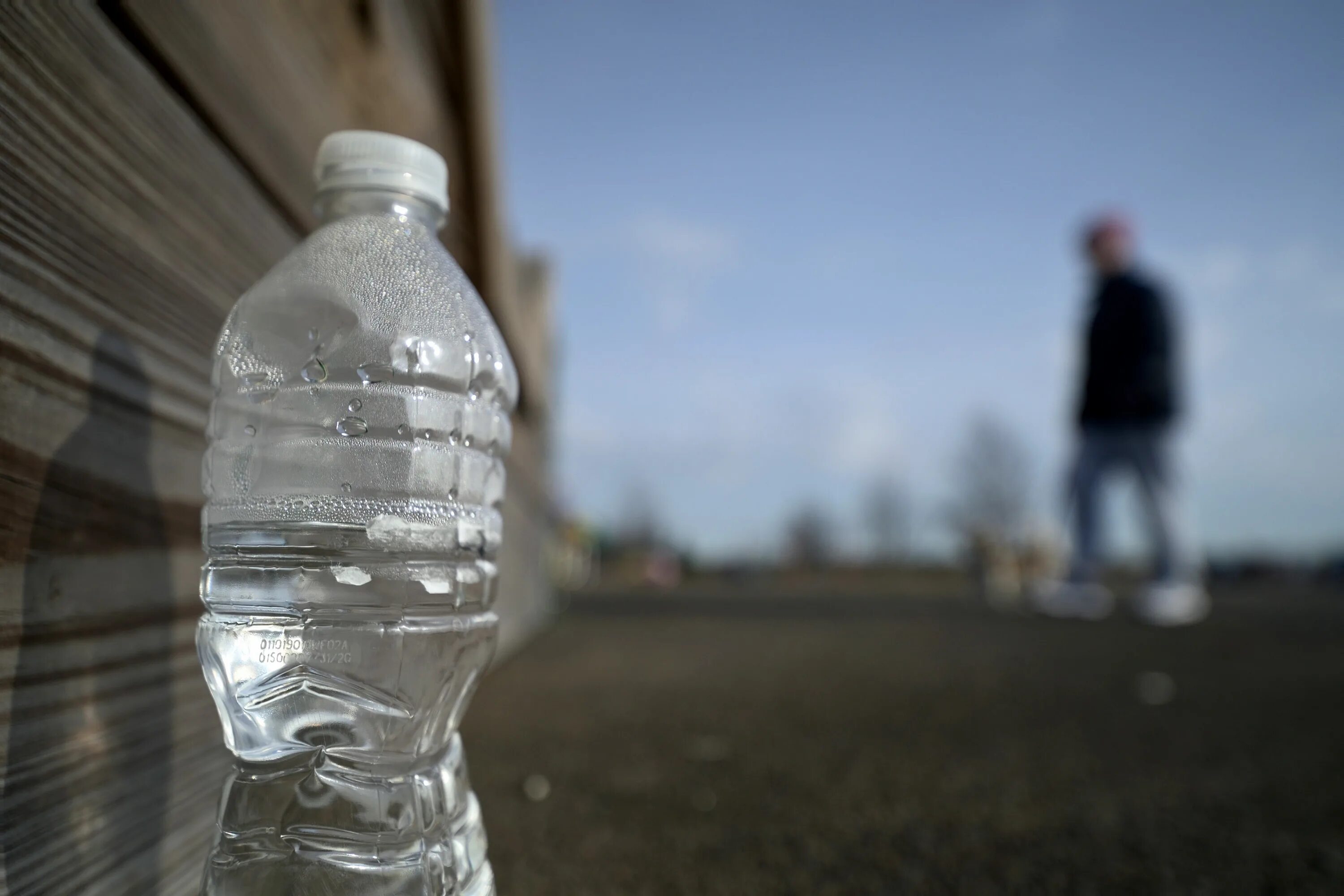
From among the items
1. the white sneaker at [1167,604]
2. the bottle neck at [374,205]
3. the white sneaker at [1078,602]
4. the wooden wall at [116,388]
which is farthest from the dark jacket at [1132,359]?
the bottle neck at [374,205]

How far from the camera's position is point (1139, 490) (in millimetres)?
6551

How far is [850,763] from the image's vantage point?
7.89 feet

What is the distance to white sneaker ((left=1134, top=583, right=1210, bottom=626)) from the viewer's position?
6.84 m

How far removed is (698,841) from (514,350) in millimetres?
3093

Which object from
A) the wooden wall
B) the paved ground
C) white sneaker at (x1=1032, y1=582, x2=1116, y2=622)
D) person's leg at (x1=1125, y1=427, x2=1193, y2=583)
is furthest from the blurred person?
the wooden wall

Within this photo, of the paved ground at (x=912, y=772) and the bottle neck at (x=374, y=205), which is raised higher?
the bottle neck at (x=374, y=205)

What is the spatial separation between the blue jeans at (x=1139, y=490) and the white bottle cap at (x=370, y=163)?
6594mm

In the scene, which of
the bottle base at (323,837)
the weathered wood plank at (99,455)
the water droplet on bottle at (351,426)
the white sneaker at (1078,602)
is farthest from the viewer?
the white sneaker at (1078,602)

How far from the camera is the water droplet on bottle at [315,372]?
112 centimetres

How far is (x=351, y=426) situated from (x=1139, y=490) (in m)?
6.61

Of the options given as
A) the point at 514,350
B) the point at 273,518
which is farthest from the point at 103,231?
the point at 514,350

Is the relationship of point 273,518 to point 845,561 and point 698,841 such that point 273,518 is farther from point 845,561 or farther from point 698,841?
point 845,561

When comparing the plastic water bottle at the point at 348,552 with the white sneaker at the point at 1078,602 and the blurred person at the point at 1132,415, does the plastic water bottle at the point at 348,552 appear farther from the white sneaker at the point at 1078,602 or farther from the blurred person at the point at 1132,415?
the white sneaker at the point at 1078,602

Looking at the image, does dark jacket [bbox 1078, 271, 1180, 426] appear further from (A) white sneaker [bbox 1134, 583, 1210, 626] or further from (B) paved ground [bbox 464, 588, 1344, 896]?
(B) paved ground [bbox 464, 588, 1344, 896]
